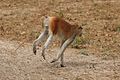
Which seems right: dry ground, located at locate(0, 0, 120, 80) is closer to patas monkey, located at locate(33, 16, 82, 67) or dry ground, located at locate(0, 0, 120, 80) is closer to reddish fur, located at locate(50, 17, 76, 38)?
Answer: patas monkey, located at locate(33, 16, 82, 67)

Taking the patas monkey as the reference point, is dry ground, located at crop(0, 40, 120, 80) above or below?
below

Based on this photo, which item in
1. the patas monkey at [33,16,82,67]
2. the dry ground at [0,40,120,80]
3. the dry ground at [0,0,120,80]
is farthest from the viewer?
the patas monkey at [33,16,82,67]

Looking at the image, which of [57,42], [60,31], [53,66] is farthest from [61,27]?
[57,42]

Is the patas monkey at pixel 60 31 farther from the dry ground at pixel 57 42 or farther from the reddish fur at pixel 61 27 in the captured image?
the dry ground at pixel 57 42

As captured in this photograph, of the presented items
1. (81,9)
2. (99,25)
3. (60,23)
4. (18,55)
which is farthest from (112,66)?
(81,9)

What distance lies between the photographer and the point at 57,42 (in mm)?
13953

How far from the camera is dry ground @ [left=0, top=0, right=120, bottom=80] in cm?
1022

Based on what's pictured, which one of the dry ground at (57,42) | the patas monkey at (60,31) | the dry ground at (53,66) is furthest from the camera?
the patas monkey at (60,31)

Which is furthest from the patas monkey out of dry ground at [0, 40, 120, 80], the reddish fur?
dry ground at [0, 40, 120, 80]

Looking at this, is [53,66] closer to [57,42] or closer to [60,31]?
[60,31]

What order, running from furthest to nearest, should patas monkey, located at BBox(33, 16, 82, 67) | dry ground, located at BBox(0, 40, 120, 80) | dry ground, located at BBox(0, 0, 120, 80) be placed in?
1. patas monkey, located at BBox(33, 16, 82, 67)
2. dry ground, located at BBox(0, 0, 120, 80)
3. dry ground, located at BBox(0, 40, 120, 80)

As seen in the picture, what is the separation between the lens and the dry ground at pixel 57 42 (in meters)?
10.2

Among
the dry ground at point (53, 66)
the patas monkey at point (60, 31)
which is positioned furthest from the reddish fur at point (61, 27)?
the dry ground at point (53, 66)

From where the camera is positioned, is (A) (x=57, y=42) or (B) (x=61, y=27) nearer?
(B) (x=61, y=27)
